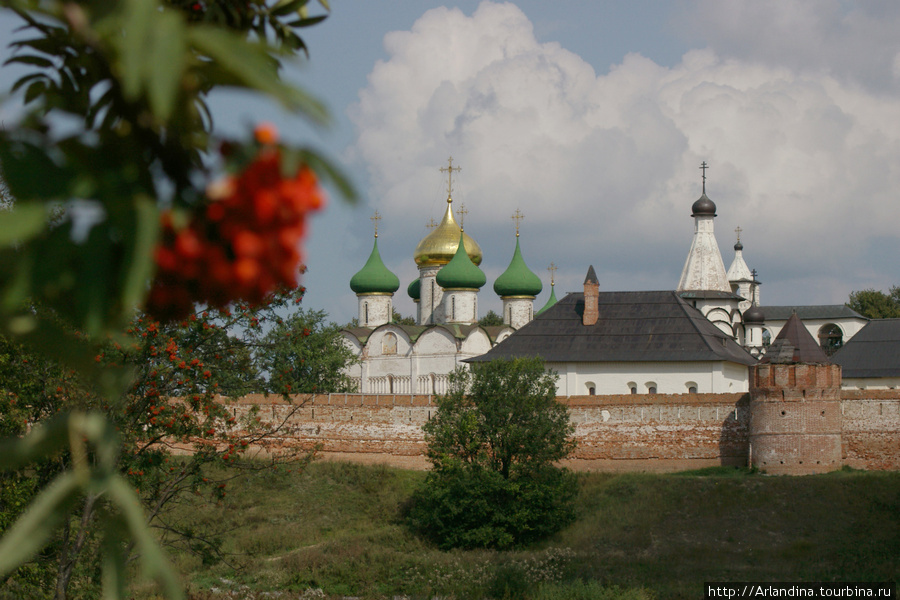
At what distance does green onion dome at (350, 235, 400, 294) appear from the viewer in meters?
60.7

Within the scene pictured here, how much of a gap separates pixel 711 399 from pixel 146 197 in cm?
3559

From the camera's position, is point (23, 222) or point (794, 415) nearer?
point (23, 222)

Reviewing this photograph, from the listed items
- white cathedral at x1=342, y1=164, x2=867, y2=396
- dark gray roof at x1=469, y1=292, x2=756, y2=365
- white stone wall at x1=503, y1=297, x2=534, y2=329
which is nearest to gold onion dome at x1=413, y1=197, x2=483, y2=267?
white cathedral at x1=342, y1=164, x2=867, y2=396

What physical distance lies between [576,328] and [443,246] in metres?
19.9

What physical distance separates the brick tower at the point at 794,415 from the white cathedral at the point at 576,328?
6.52 m

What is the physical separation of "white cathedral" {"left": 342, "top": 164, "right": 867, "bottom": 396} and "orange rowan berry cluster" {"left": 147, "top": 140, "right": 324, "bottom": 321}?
40.0 metres

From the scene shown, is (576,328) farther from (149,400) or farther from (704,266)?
(149,400)

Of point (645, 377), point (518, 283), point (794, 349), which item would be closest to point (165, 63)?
point (794, 349)

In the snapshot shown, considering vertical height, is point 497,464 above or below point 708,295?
below

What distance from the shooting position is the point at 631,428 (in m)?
35.8

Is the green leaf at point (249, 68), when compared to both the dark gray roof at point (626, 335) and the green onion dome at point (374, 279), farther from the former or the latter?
the green onion dome at point (374, 279)

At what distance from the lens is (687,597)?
22.2 metres

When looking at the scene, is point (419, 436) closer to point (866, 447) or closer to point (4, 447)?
point (866, 447)

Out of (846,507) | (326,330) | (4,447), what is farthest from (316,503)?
(4,447)
